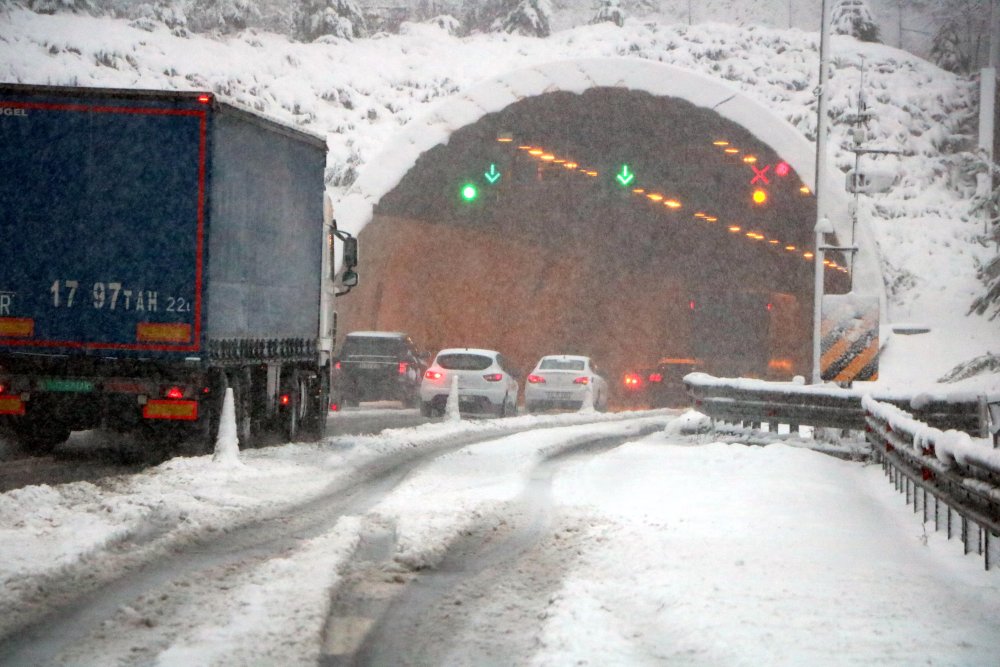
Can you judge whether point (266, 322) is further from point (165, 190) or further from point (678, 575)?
point (678, 575)

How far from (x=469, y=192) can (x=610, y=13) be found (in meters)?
73.3

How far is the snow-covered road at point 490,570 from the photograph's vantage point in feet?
22.6

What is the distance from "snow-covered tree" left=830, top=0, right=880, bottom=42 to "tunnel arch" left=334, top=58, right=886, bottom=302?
5759cm

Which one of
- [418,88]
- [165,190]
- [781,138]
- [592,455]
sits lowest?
[592,455]

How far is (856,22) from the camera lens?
9575 cm

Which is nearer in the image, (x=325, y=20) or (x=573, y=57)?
(x=573, y=57)

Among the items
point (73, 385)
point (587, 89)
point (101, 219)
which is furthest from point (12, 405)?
point (587, 89)

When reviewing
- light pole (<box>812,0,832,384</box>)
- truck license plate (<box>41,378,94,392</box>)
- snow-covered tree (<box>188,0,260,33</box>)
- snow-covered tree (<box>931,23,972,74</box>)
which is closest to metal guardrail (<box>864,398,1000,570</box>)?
truck license plate (<box>41,378,94,392</box>)

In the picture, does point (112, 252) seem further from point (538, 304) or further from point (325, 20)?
point (325, 20)

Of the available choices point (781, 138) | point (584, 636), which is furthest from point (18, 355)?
point (781, 138)

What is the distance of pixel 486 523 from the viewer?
1169 cm

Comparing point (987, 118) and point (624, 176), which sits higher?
point (987, 118)

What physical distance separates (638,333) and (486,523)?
4689 centimetres

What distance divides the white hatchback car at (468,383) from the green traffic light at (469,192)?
4.12m
